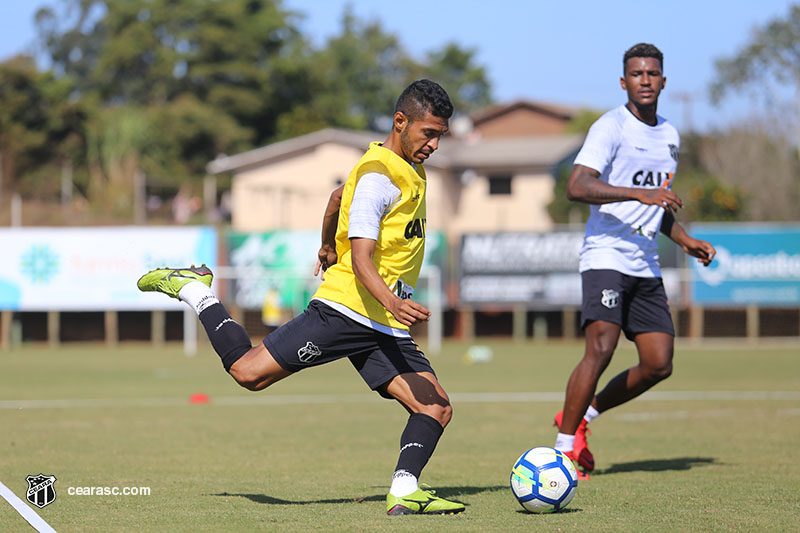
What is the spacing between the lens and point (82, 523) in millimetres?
5363

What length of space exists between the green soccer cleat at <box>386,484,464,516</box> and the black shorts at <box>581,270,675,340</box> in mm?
1971

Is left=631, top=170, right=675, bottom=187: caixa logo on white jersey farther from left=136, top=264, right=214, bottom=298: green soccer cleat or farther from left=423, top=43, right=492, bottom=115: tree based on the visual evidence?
left=423, top=43, right=492, bottom=115: tree

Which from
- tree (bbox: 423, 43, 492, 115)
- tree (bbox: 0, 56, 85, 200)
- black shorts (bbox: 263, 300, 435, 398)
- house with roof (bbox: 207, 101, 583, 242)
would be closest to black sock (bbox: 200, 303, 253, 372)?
black shorts (bbox: 263, 300, 435, 398)

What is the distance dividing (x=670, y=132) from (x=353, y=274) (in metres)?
2.79

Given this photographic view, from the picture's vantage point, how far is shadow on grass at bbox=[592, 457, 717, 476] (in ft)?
25.2

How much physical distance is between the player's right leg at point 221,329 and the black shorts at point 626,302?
7.42 feet

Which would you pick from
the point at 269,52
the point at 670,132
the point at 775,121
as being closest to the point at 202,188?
the point at 269,52

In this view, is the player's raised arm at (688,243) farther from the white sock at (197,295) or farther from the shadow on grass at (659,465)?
the white sock at (197,295)

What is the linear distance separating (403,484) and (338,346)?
0.77 meters

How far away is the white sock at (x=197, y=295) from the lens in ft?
20.4

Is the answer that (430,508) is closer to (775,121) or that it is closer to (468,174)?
(468,174)

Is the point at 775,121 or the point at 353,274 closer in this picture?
the point at 353,274

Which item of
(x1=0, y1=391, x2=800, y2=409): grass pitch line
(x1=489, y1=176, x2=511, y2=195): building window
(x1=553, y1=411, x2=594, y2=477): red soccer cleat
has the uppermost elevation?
(x1=489, y1=176, x2=511, y2=195): building window

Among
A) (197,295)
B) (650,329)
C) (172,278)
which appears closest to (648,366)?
(650,329)
